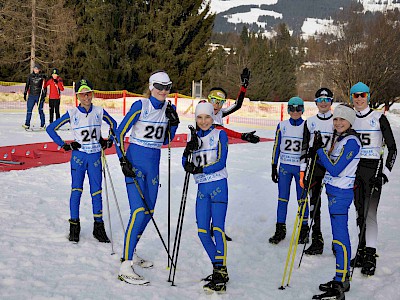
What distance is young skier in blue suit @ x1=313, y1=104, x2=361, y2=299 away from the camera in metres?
4.01

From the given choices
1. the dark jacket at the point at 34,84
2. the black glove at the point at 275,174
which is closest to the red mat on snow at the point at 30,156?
the dark jacket at the point at 34,84

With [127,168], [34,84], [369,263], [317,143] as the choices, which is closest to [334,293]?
[369,263]

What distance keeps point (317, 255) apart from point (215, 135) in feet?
7.09

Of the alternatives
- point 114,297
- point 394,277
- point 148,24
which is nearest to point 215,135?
point 114,297

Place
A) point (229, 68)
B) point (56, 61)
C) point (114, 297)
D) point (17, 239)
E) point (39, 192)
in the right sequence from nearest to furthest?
1. point (114, 297)
2. point (17, 239)
3. point (39, 192)
4. point (56, 61)
5. point (229, 68)

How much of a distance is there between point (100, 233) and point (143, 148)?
1509 millimetres

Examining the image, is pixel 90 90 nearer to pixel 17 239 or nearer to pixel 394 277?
pixel 17 239

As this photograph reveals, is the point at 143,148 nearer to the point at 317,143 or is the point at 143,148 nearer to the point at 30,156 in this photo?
the point at 317,143

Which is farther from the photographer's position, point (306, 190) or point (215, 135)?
point (306, 190)

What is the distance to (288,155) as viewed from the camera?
5586mm

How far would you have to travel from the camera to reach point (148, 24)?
122ft

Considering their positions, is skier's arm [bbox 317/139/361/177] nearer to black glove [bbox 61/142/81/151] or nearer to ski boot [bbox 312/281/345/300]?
ski boot [bbox 312/281/345/300]

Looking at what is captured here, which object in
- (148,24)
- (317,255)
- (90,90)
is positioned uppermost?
(148,24)

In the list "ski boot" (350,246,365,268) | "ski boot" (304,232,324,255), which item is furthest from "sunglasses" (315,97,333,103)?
"ski boot" (350,246,365,268)
